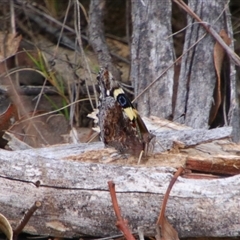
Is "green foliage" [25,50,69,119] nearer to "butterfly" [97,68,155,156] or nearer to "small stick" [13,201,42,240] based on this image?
"butterfly" [97,68,155,156]

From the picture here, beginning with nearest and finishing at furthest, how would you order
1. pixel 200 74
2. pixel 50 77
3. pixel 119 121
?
1. pixel 119 121
2. pixel 200 74
3. pixel 50 77

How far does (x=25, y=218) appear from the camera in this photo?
227 cm

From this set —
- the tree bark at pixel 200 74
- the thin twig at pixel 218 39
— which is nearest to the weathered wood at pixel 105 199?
the tree bark at pixel 200 74

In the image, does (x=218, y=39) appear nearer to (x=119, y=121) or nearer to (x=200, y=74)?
(x=200, y=74)

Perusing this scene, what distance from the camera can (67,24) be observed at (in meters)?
4.59

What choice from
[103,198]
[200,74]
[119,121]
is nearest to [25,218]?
[103,198]

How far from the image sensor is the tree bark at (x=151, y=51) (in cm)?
346

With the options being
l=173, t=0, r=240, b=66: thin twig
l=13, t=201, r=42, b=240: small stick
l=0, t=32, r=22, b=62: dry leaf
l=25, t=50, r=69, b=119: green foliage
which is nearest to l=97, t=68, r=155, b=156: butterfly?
l=13, t=201, r=42, b=240: small stick

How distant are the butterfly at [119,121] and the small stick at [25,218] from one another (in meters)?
0.66

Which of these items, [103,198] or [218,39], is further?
[218,39]

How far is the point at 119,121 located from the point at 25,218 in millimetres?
771

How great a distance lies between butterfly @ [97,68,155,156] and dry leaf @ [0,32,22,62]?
137cm

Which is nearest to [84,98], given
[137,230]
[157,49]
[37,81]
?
[37,81]

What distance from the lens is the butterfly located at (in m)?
2.73
